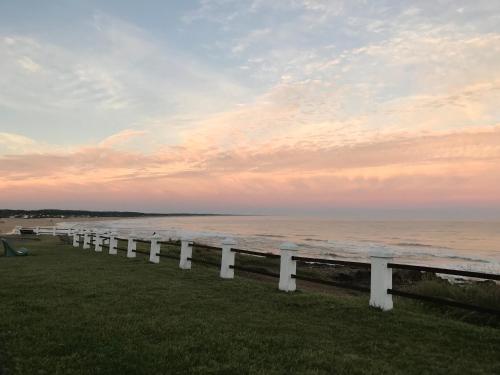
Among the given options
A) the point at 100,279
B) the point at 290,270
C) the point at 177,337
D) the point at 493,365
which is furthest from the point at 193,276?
the point at 493,365

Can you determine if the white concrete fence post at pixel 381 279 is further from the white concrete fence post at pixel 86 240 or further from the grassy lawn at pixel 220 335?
the white concrete fence post at pixel 86 240

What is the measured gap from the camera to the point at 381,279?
889 cm

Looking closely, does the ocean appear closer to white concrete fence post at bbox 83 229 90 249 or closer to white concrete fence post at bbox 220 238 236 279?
white concrete fence post at bbox 220 238 236 279

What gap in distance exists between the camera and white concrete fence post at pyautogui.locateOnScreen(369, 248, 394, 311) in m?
8.80

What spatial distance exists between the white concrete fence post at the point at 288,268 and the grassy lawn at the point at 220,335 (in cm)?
30

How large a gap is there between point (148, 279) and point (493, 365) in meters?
9.08

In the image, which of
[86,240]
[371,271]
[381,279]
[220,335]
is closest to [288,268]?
[371,271]

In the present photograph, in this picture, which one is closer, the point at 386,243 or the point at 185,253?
the point at 185,253

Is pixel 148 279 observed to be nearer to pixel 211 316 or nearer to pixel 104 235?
pixel 211 316

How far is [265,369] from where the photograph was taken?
17.4 feet

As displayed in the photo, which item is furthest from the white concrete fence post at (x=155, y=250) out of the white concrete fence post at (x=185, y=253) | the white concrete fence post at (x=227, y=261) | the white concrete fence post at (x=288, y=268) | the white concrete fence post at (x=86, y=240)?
the white concrete fence post at (x=86, y=240)

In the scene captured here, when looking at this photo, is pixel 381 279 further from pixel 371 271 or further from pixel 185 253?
pixel 185 253

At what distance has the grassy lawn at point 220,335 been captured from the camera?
5.47 m

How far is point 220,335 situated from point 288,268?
4.55 metres
